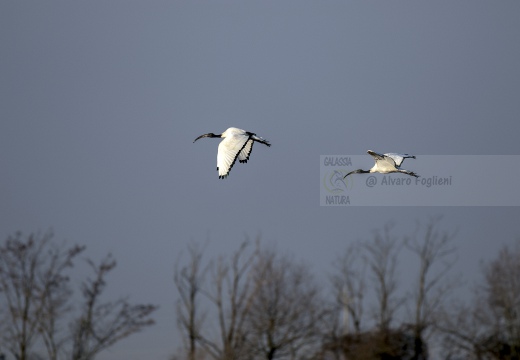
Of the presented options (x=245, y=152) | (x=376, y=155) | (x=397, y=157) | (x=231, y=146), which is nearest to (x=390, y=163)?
(x=397, y=157)

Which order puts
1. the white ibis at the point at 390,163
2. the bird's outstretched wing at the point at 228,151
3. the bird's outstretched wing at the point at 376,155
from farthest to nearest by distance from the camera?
the white ibis at the point at 390,163
the bird's outstretched wing at the point at 376,155
the bird's outstretched wing at the point at 228,151

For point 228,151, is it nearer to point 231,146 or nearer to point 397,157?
point 231,146

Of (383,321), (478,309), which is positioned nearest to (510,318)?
(478,309)

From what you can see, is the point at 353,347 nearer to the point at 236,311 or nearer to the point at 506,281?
the point at 236,311

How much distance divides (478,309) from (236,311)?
12727 millimetres

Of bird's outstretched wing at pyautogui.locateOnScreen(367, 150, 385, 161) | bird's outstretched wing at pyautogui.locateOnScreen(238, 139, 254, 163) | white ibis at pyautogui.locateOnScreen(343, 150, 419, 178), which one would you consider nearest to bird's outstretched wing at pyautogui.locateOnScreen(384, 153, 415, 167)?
white ibis at pyautogui.locateOnScreen(343, 150, 419, 178)

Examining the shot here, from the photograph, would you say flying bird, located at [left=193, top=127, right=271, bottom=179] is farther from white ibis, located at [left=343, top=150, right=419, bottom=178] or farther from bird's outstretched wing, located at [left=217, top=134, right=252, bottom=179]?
white ibis, located at [left=343, top=150, right=419, bottom=178]

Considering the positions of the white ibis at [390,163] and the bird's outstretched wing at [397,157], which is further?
the bird's outstretched wing at [397,157]

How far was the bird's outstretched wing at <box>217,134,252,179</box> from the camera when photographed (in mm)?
24500

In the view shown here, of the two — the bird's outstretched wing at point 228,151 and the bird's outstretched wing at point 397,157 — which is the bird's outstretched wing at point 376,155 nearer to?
the bird's outstretched wing at point 397,157

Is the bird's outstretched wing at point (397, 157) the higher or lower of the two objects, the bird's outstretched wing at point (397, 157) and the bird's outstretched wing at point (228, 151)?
the higher

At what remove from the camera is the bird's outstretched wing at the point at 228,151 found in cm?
2450

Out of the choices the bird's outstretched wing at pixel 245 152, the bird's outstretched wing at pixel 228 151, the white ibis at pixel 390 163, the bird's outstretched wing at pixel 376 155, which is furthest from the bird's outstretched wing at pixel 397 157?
the bird's outstretched wing at pixel 228 151

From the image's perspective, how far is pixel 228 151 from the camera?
24766mm
